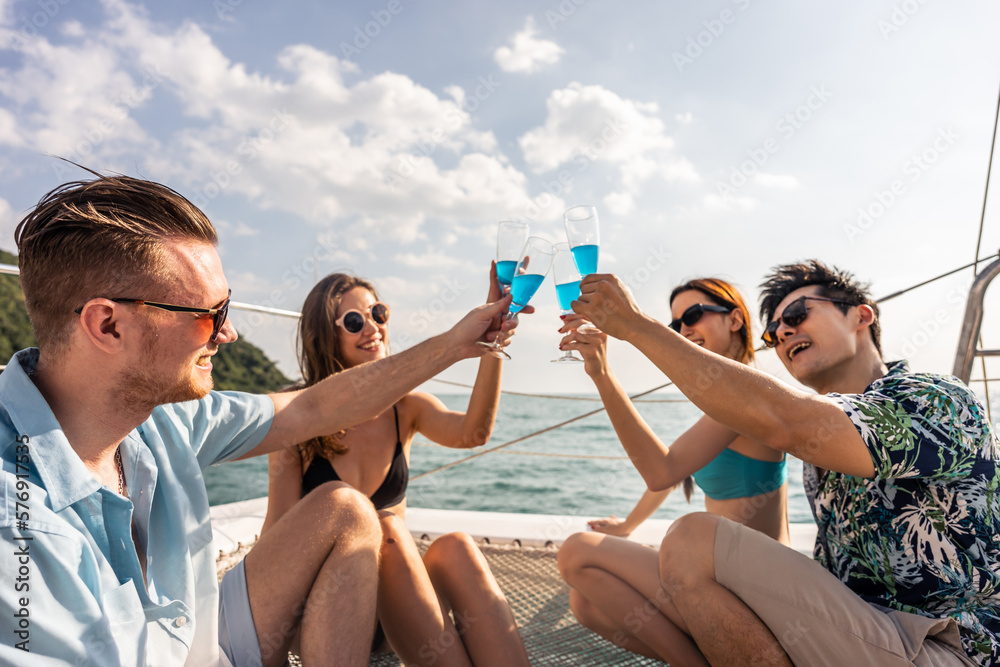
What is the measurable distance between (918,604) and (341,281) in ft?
8.54

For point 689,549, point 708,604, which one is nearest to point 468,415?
point 689,549

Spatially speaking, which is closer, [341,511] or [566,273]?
[341,511]

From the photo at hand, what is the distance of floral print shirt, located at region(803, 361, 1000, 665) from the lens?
61.1 inches

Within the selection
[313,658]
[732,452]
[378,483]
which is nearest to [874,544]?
[732,452]

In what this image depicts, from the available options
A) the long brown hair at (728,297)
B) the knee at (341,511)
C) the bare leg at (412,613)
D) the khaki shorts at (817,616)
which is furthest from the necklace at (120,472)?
the long brown hair at (728,297)

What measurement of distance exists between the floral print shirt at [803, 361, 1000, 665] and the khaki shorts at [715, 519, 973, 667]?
0.07 metres

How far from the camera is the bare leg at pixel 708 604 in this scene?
1675 mm

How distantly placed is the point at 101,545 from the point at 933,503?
2105 millimetres

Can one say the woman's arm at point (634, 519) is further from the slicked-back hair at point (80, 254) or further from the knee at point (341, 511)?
the slicked-back hair at point (80, 254)

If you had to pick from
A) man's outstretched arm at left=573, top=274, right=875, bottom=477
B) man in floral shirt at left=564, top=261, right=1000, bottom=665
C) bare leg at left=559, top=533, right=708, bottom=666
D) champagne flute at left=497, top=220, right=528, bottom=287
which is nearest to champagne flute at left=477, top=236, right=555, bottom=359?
champagne flute at left=497, top=220, right=528, bottom=287

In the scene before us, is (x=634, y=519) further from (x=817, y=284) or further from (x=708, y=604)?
(x=817, y=284)

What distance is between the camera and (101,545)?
1.32m

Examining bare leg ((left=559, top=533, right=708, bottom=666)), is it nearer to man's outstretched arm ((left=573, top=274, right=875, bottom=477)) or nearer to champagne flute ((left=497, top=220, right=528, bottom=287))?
man's outstretched arm ((left=573, top=274, right=875, bottom=477))

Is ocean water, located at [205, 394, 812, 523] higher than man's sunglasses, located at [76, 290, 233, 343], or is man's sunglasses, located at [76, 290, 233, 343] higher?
man's sunglasses, located at [76, 290, 233, 343]
